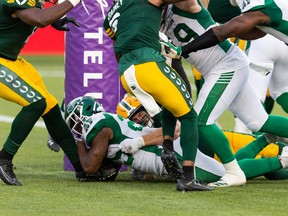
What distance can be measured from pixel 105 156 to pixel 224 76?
3.48 feet

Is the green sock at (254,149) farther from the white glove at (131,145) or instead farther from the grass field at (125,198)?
the white glove at (131,145)

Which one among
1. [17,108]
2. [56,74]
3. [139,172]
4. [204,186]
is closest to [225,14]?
[139,172]

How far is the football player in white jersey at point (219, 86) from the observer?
6.86 meters

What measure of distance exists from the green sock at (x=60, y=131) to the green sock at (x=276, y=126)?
1404 millimetres

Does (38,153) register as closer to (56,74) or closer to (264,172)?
(264,172)

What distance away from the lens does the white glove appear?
705 centimetres

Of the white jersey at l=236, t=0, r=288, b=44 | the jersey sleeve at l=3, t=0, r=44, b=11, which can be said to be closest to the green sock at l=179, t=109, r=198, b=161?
the white jersey at l=236, t=0, r=288, b=44

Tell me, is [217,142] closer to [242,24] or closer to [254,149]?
[254,149]

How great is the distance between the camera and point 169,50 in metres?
6.58

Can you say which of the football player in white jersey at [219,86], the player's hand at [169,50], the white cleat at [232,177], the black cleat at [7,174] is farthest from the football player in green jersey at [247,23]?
the black cleat at [7,174]

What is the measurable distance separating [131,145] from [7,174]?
91cm

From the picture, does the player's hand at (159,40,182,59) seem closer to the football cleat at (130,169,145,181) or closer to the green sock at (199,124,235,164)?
the green sock at (199,124,235,164)

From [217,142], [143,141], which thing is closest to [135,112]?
[143,141]

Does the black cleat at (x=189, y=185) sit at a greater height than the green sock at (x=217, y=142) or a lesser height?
lesser
